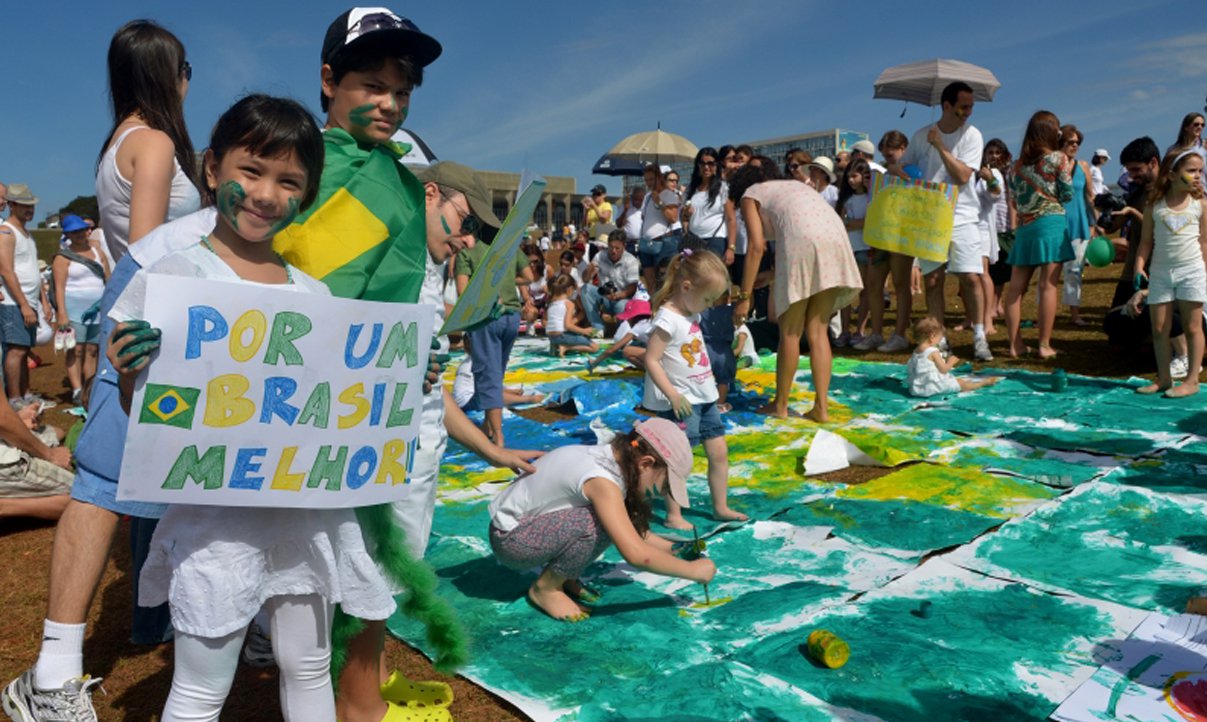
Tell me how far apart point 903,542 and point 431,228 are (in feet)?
7.52

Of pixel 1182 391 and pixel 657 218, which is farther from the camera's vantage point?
pixel 657 218

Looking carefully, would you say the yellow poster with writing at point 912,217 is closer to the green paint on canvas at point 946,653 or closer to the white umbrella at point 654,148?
the green paint on canvas at point 946,653

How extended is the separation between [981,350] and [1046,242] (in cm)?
98

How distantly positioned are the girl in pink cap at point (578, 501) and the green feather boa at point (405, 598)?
2.40 ft

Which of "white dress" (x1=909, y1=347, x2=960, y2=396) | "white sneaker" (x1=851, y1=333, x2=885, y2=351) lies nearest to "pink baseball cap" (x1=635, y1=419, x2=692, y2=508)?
"white dress" (x1=909, y1=347, x2=960, y2=396)

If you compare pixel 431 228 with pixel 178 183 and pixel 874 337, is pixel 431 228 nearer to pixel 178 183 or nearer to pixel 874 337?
pixel 178 183

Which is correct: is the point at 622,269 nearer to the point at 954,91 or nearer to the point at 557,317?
the point at 557,317

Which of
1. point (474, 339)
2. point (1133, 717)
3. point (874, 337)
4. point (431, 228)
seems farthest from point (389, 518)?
point (874, 337)

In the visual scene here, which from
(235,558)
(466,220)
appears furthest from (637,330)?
(235,558)

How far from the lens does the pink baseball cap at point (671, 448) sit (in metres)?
2.87

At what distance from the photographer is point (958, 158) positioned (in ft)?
22.9

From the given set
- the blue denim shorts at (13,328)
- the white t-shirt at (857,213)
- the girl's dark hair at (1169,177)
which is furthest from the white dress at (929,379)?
the blue denim shorts at (13,328)

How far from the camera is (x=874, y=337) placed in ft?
27.3

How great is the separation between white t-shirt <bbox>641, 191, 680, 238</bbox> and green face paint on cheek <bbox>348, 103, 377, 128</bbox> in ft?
25.8
